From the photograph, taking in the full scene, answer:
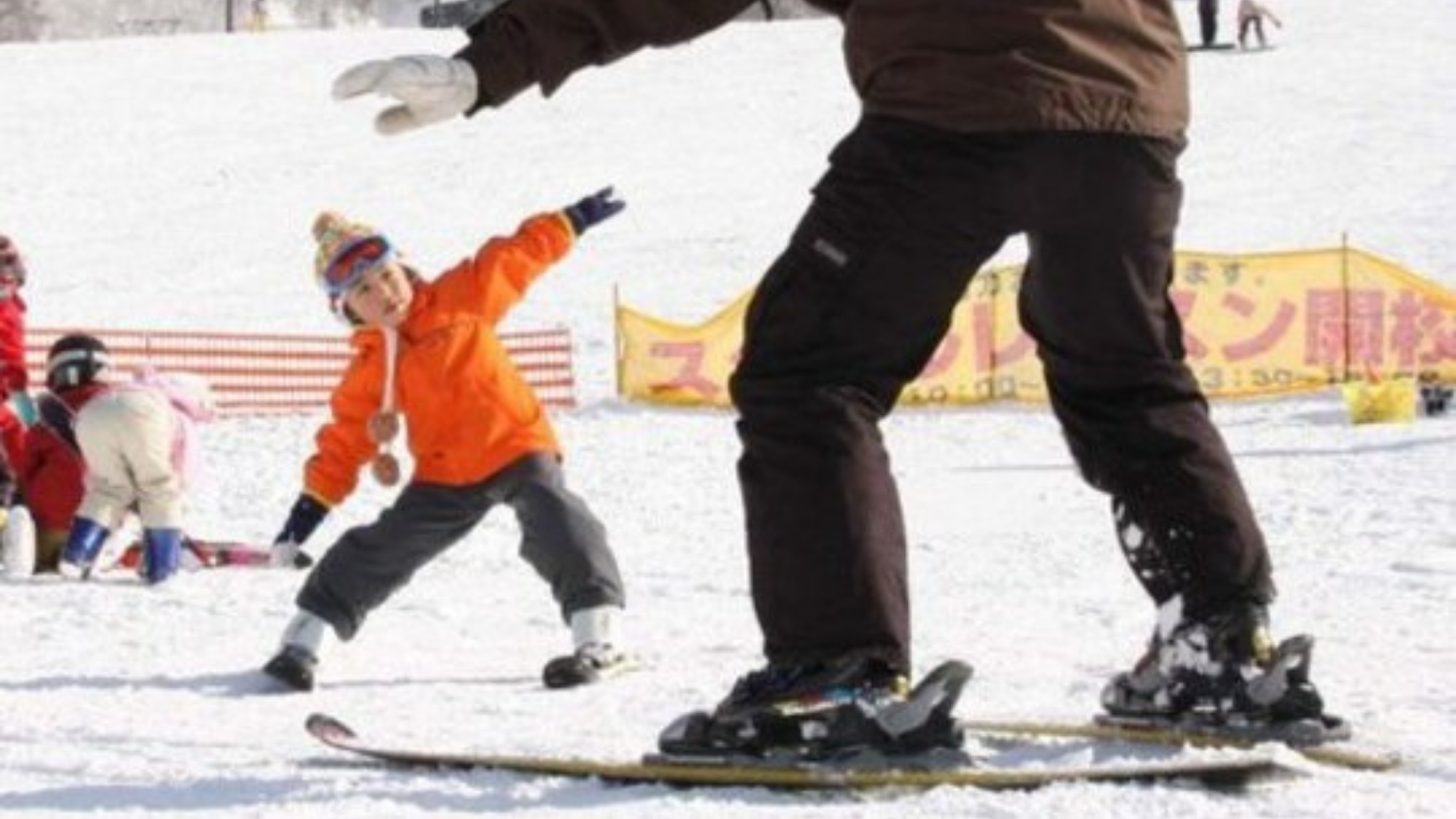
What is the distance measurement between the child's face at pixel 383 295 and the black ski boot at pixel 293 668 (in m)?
0.87

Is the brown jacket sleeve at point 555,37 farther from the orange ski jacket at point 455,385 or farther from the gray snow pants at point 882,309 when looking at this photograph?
the orange ski jacket at point 455,385

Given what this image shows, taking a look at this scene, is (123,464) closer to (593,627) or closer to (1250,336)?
(593,627)

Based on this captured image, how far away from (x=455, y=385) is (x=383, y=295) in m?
0.29

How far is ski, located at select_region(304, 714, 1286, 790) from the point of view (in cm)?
278

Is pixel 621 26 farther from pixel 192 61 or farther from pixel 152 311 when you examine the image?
pixel 192 61

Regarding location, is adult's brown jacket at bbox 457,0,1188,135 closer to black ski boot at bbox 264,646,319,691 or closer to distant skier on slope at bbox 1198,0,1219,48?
black ski boot at bbox 264,646,319,691

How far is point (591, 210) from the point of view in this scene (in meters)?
5.47

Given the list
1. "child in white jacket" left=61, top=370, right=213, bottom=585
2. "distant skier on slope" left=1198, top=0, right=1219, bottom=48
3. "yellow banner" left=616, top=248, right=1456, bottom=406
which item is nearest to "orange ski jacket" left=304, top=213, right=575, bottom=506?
"child in white jacket" left=61, top=370, right=213, bottom=585

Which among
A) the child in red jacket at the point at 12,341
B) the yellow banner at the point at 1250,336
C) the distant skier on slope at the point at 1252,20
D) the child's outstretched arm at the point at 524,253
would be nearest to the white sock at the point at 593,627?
the child's outstretched arm at the point at 524,253

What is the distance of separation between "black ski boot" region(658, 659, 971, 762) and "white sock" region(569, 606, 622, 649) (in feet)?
6.06

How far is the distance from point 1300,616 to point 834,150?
270cm

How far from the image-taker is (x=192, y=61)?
4231 centimetres

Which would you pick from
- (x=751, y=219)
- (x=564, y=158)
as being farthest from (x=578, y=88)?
(x=751, y=219)

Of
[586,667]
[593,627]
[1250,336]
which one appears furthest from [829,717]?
[1250,336]
